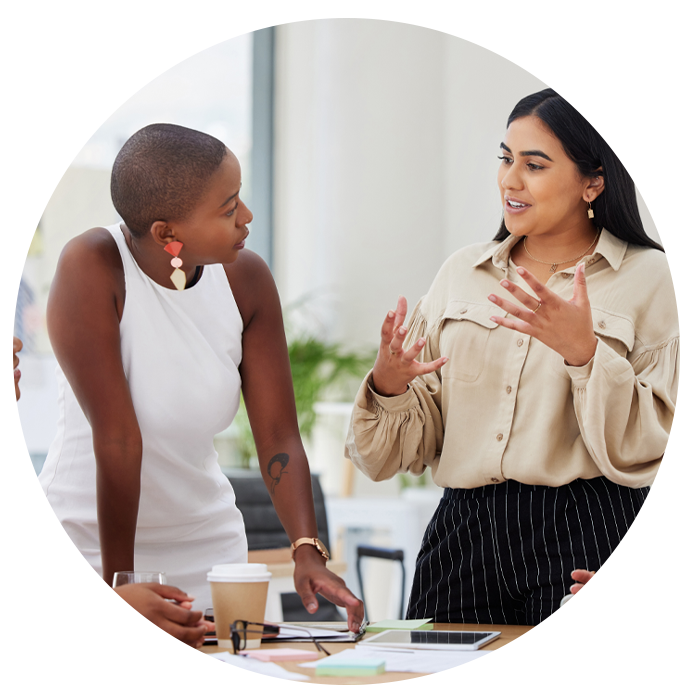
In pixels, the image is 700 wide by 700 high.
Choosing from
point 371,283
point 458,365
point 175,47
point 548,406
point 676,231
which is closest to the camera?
point 548,406

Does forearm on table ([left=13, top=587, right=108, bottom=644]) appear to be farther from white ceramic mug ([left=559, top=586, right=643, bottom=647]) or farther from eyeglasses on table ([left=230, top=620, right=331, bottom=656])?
white ceramic mug ([left=559, top=586, right=643, bottom=647])

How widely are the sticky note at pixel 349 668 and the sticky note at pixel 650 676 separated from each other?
276 millimetres

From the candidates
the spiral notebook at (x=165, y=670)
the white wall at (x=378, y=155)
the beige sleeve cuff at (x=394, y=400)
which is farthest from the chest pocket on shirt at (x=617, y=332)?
the white wall at (x=378, y=155)

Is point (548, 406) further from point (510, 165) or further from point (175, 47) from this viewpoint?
point (175, 47)

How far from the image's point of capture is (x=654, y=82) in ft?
8.84

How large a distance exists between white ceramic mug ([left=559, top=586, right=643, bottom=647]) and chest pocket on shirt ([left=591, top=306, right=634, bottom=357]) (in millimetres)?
506

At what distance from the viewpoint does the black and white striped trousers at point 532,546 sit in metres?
1.55

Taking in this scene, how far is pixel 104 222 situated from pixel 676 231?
10.1ft

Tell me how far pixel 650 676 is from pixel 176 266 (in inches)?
38.7

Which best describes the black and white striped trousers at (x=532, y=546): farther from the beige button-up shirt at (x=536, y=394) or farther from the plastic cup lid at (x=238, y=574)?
the plastic cup lid at (x=238, y=574)

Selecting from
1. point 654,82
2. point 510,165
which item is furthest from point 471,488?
point 654,82

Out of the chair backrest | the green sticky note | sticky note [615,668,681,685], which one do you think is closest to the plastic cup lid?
the green sticky note

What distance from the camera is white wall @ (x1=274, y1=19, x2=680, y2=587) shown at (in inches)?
160

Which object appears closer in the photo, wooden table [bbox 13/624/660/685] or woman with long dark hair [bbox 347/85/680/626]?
wooden table [bbox 13/624/660/685]
